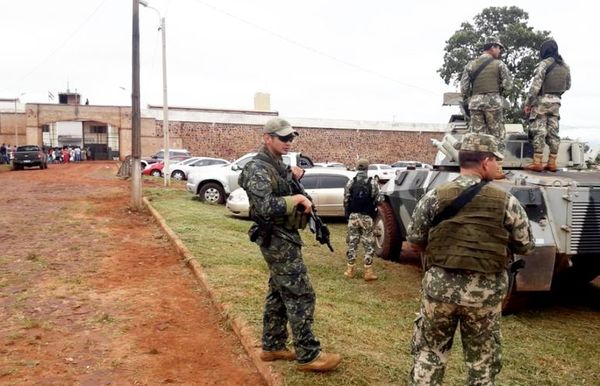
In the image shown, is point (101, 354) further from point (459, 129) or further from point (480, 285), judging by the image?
point (459, 129)

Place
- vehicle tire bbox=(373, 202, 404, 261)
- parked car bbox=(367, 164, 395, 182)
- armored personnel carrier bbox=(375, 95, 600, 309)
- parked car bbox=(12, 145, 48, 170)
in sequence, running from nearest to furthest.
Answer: armored personnel carrier bbox=(375, 95, 600, 309) < parked car bbox=(367, 164, 395, 182) < vehicle tire bbox=(373, 202, 404, 261) < parked car bbox=(12, 145, 48, 170)

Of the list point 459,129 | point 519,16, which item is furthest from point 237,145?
point 459,129

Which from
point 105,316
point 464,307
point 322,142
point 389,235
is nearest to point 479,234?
point 464,307

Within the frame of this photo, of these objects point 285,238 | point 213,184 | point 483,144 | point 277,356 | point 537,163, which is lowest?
point 277,356

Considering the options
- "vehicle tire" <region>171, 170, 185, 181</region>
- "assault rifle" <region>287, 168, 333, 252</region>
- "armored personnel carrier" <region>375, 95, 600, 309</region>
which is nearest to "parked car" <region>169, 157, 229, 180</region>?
"vehicle tire" <region>171, 170, 185, 181</region>

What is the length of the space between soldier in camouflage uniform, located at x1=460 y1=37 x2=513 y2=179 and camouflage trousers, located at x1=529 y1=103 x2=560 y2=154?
0.44m

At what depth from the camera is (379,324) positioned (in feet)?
17.3

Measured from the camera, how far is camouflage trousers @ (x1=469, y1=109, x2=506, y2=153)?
661 cm

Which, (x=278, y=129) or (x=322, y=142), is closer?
(x=278, y=129)

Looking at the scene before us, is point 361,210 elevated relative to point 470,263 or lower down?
lower down

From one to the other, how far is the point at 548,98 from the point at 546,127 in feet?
1.14

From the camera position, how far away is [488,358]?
10.2 ft

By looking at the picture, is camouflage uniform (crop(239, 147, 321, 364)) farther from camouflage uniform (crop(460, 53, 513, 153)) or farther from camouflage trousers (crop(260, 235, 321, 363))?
camouflage uniform (crop(460, 53, 513, 153))

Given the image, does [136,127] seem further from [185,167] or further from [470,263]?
[185,167]
